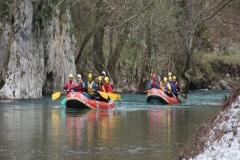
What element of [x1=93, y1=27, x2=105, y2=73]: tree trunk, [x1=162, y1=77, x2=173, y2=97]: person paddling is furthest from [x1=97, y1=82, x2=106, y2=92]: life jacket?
[x1=93, y1=27, x2=105, y2=73]: tree trunk

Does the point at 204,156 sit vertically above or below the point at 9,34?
below

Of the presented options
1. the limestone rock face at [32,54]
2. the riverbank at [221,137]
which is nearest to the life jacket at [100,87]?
the limestone rock face at [32,54]

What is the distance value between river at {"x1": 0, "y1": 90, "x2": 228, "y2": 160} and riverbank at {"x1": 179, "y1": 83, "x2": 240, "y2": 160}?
497 centimetres

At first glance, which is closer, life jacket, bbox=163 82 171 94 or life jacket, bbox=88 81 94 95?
life jacket, bbox=88 81 94 95

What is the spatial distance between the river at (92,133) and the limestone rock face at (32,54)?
8.61 m

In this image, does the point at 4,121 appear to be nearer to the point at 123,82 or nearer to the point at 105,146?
the point at 105,146

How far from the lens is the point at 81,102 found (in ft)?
111

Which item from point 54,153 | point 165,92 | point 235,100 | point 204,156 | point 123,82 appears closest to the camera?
point 204,156

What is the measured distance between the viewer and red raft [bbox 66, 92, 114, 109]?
33688 millimetres

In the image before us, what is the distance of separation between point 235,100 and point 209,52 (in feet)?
185

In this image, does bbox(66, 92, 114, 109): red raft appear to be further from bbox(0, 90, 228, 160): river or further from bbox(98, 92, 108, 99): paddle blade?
bbox(0, 90, 228, 160): river

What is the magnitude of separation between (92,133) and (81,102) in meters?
12.5

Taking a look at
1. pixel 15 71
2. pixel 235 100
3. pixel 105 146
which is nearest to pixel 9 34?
pixel 15 71

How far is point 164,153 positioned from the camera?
16562mm
